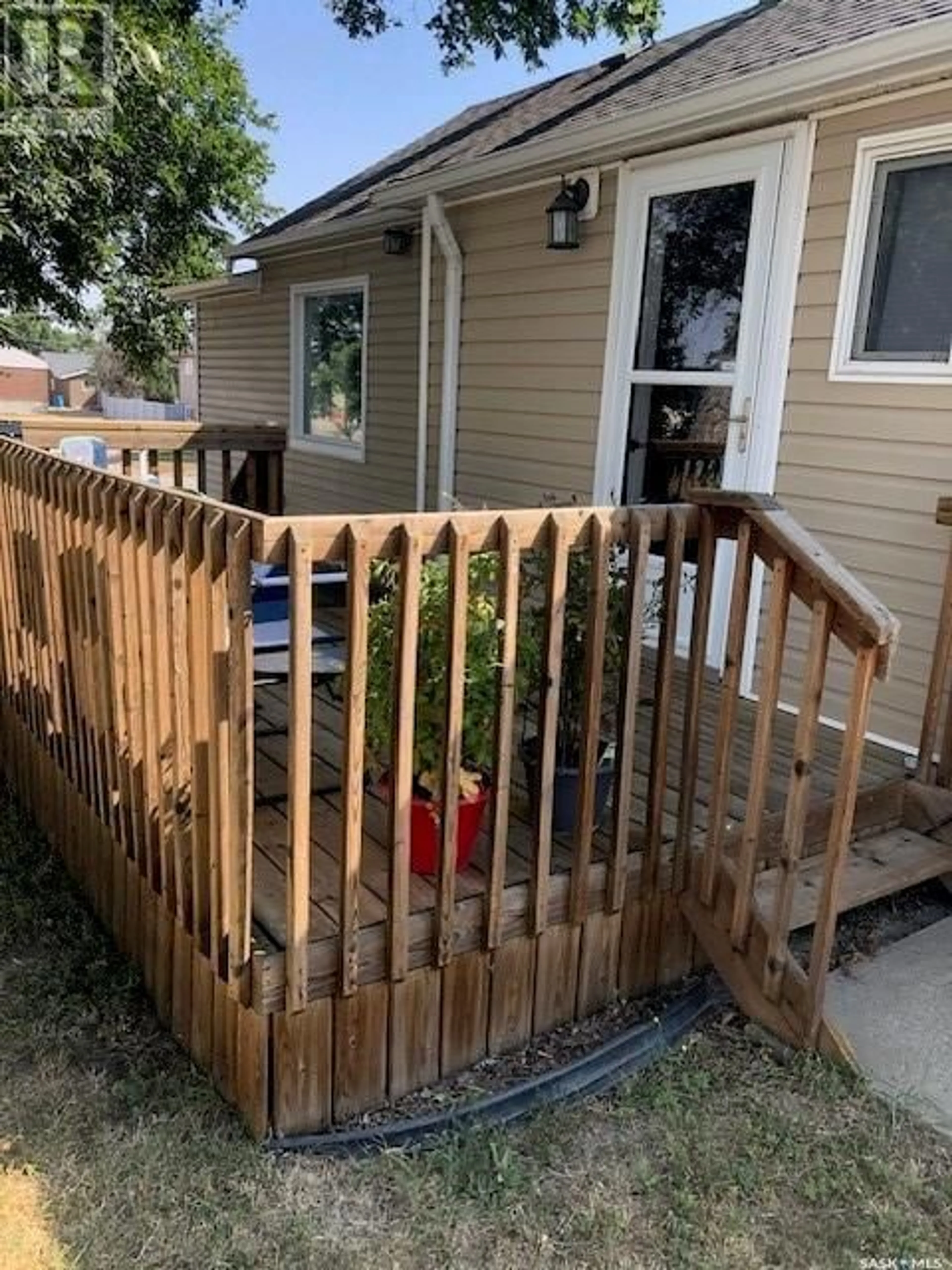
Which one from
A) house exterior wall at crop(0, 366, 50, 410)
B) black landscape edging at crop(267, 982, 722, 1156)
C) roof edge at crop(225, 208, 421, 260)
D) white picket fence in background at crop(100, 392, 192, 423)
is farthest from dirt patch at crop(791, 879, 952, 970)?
house exterior wall at crop(0, 366, 50, 410)

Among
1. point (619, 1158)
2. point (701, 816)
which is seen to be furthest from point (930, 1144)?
point (701, 816)

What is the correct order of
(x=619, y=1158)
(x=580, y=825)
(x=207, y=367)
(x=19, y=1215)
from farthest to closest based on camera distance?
1. (x=207, y=367)
2. (x=580, y=825)
3. (x=619, y=1158)
4. (x=19, y=1215)

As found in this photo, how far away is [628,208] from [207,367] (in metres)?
6.68

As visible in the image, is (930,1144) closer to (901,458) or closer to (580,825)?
(580,825)

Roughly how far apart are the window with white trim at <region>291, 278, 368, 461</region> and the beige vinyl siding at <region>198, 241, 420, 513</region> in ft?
0.27

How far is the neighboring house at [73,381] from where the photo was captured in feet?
163

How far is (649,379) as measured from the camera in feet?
14.7

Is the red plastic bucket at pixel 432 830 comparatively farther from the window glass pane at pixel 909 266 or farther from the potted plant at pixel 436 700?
the window glass pane at pixel 909 266

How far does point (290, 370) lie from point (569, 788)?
6.38m

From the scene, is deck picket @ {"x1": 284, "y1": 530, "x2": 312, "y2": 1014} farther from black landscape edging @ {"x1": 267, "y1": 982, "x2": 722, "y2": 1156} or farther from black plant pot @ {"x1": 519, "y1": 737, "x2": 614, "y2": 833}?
black plant pot @ {"x1": 519, "y1": 737, "x2": 614, "y2": 833}

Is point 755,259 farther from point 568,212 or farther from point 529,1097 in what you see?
point 529,1097

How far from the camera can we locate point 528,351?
5230mm

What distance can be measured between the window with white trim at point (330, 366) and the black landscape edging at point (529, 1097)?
17.8 ft

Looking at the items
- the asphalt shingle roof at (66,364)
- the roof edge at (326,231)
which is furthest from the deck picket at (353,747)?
the asphalt shingle roof at (66,364)
